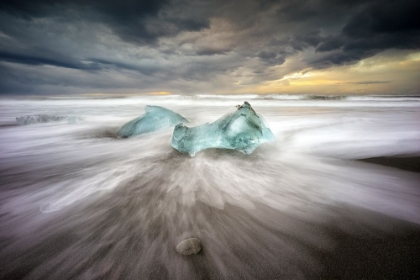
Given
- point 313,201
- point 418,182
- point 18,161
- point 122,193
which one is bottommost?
point 18,161

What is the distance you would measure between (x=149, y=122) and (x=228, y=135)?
2631mm

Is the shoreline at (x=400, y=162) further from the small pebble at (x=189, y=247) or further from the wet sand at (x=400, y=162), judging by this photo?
the small pebble at (x=189, y=247)

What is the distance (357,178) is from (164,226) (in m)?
2.26

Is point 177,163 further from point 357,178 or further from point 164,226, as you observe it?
point 357,178

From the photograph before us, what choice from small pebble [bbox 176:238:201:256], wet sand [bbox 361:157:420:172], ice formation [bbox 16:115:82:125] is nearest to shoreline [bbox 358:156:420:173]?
wet sand [bbox 361:157:420:172]

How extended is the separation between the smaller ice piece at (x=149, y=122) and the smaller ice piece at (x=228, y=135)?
1838mm

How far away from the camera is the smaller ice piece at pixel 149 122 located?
471 cm

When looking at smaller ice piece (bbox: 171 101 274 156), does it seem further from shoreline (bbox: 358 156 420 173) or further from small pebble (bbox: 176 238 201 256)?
small pebble (bbox: 176 238 201 256)

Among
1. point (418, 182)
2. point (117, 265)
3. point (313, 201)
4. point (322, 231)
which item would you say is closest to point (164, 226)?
point (117, 265)

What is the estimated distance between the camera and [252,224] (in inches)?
57.7

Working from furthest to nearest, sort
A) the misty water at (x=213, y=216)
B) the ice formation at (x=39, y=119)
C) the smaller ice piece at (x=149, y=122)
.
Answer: the ice formation at (x=39, y=119)
the smaller ice piece at (x=149, y=122)
the misty water at (x=213, y=216)

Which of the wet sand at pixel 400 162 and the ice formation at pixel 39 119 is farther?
the ice formation at pixel 39 119

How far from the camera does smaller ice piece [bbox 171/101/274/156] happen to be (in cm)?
292

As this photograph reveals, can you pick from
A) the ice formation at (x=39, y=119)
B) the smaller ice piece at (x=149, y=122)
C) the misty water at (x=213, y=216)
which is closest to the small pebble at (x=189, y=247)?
the misty water at (x=213, y=216)
